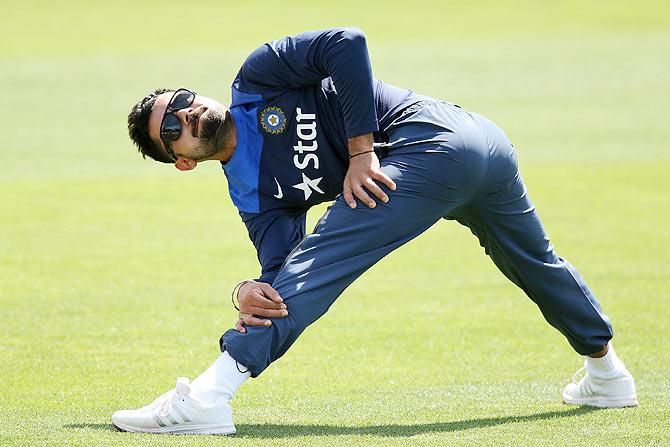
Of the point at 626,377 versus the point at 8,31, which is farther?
the point at 8,31

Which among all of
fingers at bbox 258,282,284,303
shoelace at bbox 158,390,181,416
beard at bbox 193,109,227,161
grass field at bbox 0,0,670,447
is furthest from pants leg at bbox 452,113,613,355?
shoelace at bbox 158,390,181,416

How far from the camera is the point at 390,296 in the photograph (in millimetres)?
9773

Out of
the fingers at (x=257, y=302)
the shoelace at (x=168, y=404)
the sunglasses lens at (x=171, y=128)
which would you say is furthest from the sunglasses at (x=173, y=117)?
the shoelace at (x=168, y=404)

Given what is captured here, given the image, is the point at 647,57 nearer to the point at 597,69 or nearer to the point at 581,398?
the point at 597,69

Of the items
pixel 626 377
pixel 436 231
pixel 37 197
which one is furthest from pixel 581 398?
pixel 37 197

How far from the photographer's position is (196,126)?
592 centimetres

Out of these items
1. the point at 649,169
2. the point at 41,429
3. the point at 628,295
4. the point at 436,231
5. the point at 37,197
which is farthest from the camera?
the point at 649,169

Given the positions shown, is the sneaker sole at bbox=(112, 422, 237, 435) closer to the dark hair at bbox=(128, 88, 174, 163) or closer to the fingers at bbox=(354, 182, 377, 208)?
the fingers at bbox=(354, 182, 377, 208)

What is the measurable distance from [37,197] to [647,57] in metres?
17.9

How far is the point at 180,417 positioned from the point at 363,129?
161 cm

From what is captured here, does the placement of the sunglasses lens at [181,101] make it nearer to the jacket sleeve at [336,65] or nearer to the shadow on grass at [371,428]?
the jacket sleeve at [336,65]

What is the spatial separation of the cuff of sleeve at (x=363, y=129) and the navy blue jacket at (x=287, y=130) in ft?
0.04

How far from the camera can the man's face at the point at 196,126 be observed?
5906 millimetres

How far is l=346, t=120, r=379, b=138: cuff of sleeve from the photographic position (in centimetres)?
570
